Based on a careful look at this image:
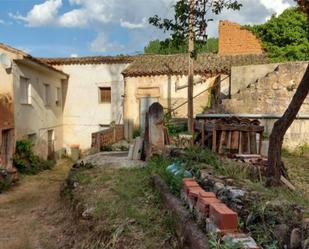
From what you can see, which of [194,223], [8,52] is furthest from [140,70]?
[194,223]

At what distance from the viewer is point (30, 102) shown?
601 inches

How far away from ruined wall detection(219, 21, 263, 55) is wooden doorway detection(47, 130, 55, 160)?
936 cm

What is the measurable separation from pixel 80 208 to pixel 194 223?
118 inches

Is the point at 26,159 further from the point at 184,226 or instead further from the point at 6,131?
the point at 184,226

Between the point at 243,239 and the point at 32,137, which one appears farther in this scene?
the point at 32,137

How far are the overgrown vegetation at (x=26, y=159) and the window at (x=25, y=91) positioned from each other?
178 cm

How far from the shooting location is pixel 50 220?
7.11m

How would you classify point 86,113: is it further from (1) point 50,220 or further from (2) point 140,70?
(1) point 50,220

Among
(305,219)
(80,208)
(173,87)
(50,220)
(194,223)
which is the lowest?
(50,220)

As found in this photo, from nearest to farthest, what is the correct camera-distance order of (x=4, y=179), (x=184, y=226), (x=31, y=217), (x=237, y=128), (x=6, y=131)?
(x=184, y=226)
(x=31, y=217)
(x=237, y=128)
(x=4, y=179)
(x=6, y=131)

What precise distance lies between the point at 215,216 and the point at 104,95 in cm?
1663

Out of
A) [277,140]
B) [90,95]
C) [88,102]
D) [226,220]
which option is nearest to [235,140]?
[277,140]

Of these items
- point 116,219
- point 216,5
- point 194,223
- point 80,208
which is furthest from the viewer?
point 216,5

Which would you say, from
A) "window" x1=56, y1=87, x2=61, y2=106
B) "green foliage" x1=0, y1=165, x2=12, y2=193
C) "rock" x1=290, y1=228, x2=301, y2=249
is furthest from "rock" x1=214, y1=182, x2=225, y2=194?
"window" x1=56, y1=87, x2=61, y2=106
